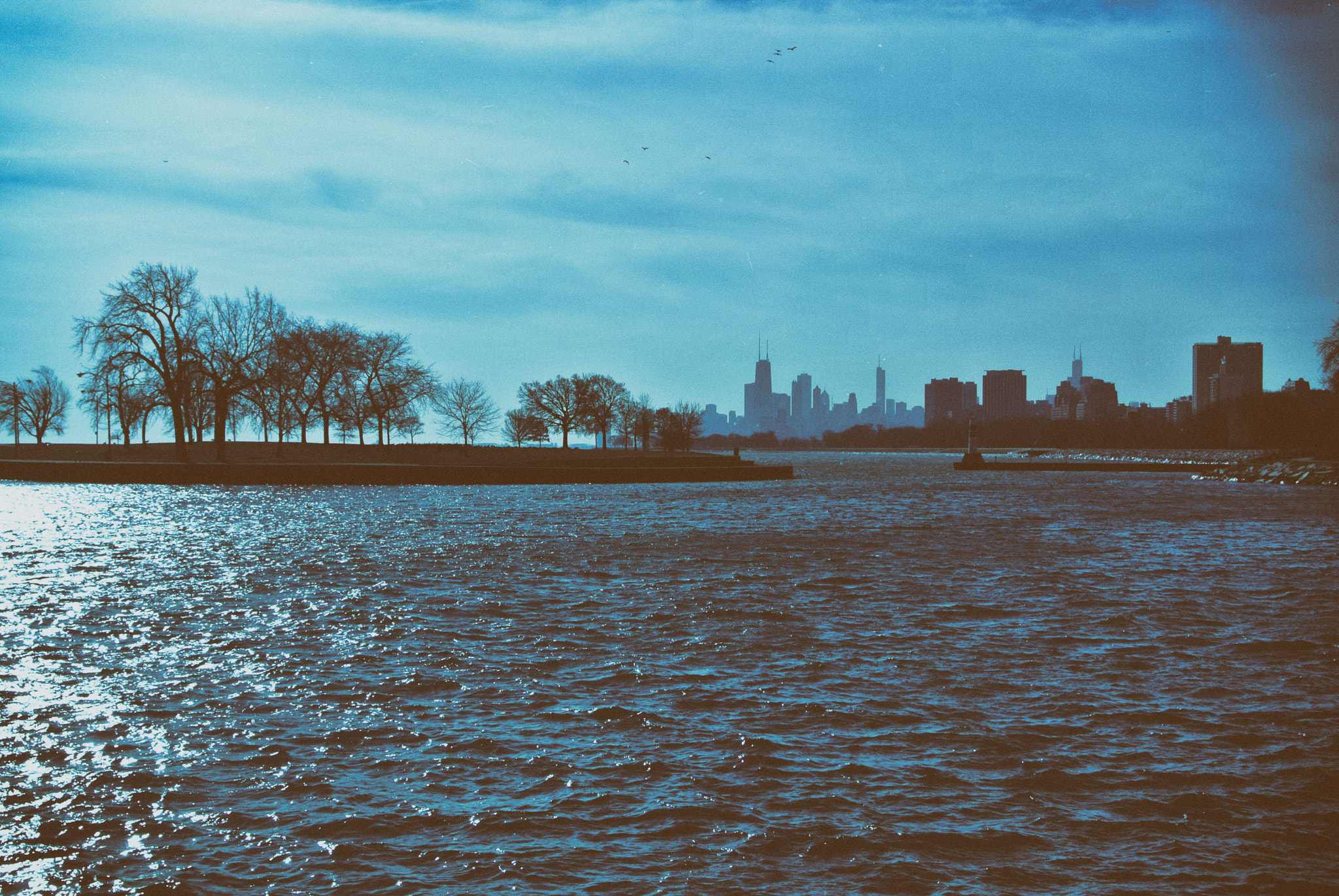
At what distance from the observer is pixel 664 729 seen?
8703mm

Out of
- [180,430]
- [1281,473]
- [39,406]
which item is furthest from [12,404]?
A: [1281,473]

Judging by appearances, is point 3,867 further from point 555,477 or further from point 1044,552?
point 555,477

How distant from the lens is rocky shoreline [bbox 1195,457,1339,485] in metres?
70.3

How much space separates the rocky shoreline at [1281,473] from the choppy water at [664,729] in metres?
59.6

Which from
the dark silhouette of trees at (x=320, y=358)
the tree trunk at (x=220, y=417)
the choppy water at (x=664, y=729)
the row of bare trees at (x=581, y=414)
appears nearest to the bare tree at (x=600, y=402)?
the row of bare trees at (x=581, y=414)

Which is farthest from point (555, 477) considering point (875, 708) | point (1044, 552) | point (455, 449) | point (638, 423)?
point (638, 423)

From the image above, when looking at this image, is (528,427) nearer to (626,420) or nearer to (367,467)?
(626,420)

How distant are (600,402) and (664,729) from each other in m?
111

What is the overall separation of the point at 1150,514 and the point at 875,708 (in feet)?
114

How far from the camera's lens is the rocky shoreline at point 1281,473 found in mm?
70312

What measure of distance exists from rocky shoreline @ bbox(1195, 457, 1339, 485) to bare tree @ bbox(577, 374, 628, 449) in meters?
63.3

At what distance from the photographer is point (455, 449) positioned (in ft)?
279

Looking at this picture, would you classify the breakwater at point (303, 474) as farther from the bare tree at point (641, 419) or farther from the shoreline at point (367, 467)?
the bare tree at point (641, 419)

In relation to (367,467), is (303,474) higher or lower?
lower
